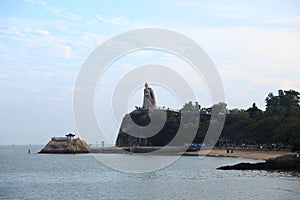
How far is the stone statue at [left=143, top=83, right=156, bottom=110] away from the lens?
16238 centimetres

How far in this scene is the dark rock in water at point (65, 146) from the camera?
135 m

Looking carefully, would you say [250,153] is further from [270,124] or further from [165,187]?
[165,187]

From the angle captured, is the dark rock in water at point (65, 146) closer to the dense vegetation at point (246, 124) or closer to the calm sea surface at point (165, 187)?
the dense vegetation at point (246, 124)

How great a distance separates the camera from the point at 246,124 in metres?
118

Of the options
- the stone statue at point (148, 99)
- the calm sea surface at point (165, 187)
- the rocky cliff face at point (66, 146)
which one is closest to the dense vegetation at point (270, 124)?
the calm sea surface at point (165, 187)

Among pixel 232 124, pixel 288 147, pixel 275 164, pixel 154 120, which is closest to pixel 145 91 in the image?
pixel 154 120

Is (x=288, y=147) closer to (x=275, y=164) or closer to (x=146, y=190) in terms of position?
(x=275, y=164)

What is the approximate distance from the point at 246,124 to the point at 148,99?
169ft

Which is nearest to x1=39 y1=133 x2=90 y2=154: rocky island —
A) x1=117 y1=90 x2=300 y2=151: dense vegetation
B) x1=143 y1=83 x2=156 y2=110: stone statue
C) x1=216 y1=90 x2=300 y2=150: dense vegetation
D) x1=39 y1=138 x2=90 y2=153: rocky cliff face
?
x1=39 y1=138 x2=90 y2=153: rocky cliff face

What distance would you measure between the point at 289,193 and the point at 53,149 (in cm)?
10538

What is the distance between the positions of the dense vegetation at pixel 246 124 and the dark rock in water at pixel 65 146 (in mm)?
19318

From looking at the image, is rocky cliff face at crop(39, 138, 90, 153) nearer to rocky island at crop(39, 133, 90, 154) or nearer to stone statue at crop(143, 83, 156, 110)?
rocky island at crop(39, 133, 90, 154)

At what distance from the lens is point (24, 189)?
48.1m

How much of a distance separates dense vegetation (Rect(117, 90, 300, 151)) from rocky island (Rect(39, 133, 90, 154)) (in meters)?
19.4
